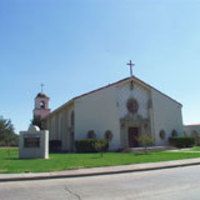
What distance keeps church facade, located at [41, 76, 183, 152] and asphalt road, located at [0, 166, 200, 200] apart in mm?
24290

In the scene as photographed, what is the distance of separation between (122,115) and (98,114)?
2874 mm

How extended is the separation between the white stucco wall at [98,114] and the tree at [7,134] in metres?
48.2

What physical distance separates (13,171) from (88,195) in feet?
22.9

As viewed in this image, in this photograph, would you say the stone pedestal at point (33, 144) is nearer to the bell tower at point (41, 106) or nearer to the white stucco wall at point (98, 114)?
the white stucco wall at point (98, 114)

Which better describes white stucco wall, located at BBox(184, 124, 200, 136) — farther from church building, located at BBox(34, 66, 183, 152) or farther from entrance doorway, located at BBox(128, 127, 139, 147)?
entrance doorway, located at BBox(128, 127, 139, 147)

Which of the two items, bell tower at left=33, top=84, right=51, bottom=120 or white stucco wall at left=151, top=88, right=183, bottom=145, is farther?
bell tower at left=33, top=84, right=51, bottom=120

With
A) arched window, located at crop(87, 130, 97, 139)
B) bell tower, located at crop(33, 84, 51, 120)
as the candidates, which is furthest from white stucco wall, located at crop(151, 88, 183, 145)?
bell tower, located at crop(33, 84, 51, 120)

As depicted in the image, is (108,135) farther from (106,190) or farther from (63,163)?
(106,190)

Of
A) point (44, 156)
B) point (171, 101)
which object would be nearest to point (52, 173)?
point (44, 156)

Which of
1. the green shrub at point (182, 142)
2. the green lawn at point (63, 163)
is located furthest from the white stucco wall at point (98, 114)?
the green lawn at point (63, 163)

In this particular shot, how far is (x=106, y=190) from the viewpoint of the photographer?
10.5 metres

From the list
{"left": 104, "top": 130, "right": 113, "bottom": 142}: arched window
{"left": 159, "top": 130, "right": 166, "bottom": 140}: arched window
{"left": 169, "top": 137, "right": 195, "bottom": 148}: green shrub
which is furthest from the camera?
{"left": 159, "top": 130, "right": 166, "bottom": 140}: arched window

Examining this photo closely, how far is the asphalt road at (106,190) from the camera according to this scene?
9266mm

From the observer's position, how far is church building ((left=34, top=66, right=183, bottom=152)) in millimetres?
37406
